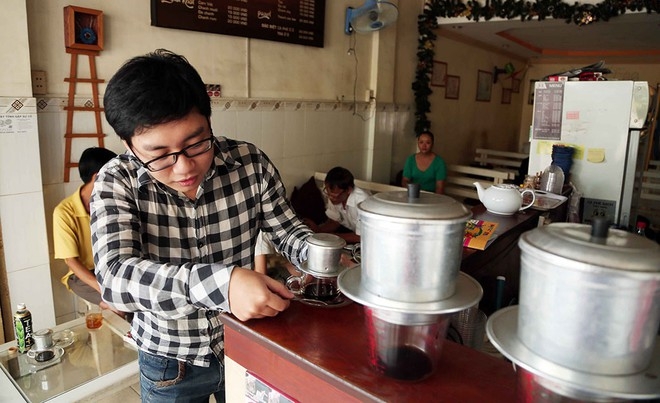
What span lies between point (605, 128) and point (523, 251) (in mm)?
3071

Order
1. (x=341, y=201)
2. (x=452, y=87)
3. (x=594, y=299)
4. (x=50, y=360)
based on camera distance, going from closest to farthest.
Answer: (x=594, y=299) < (x=50, y=360) < (x=341, y=201) < (x=452, y=87)

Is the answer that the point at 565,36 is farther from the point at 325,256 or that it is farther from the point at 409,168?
the point at 325,256

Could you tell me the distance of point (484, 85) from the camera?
7.32 m

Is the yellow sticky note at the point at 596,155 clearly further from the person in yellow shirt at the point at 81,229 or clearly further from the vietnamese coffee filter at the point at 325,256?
the person in yellow shirt at the point at 81,229

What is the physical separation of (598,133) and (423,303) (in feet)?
10.1

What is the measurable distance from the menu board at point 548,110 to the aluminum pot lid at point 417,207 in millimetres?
2997

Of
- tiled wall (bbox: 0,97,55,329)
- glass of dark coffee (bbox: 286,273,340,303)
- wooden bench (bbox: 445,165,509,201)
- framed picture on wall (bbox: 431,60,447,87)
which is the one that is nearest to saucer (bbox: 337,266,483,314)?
glass of dark coffee (bbox: 286,273,340,303)

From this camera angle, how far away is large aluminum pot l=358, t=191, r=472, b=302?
0.70 m

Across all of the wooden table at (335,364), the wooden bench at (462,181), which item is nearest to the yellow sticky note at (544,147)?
the wooden bench at (462,181)

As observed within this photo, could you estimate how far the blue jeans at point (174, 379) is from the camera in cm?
132

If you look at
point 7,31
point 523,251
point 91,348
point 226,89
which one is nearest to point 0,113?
point 7,31

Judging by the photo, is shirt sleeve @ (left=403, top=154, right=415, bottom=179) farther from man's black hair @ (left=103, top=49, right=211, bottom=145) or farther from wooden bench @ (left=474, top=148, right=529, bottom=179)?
man's black hair @ (left=103, top=49, right=211, bottom=145)

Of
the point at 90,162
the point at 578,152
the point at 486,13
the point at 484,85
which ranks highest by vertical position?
the point at 486,13

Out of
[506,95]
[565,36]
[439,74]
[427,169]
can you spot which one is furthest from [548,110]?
[506,95]
